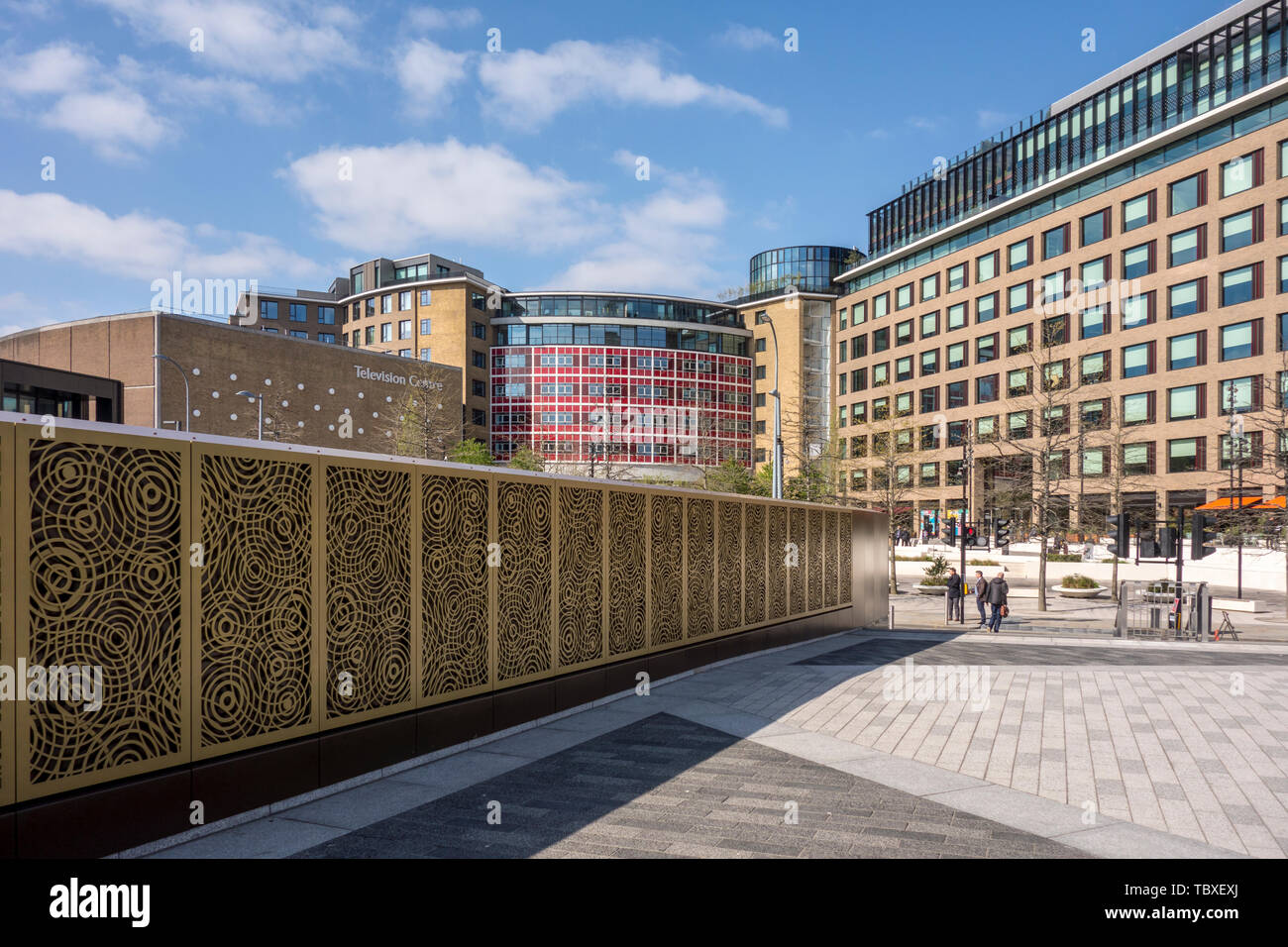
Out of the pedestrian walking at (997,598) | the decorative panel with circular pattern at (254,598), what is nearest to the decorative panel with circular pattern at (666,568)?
the decorative panel with circular pattern at (254,598)

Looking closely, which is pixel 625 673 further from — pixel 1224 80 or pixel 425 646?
pixel 1224 80

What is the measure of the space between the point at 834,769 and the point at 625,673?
4.32 m

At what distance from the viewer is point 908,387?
82.5 metres

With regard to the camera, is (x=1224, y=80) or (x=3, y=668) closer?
(x=3, y=668)

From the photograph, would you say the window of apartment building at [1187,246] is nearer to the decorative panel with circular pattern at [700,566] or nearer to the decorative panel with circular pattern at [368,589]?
the decorative panel with circular pattern at [700,566]

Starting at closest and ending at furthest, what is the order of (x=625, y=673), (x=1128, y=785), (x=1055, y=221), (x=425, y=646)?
(x=1128, y=785)
(x=425, y=646)
(x=625, y=673)
(x=1055, y=221)

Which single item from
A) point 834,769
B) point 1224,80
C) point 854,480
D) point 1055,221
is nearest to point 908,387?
point 854,480

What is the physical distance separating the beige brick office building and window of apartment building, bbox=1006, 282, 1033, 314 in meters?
0.14

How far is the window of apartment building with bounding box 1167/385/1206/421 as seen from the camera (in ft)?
183

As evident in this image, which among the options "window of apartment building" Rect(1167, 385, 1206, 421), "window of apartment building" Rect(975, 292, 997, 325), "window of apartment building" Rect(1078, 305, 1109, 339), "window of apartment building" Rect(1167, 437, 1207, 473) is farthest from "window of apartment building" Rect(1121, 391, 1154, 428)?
"window of apartment building" Rect(975, 292, 997, 325)

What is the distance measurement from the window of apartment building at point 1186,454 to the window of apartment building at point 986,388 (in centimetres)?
1639

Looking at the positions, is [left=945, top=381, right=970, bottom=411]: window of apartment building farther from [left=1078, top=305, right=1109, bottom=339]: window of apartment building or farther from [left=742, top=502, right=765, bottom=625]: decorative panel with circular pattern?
[left=742, top=502, right=765, bottom=625]: decorative panel with circular pattern

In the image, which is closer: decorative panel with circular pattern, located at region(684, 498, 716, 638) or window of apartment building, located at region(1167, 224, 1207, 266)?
decorative panel with circular pattern, located at region(684, 498, 716, 638)

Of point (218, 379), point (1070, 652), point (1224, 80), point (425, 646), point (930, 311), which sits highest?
point (1224, 80)
